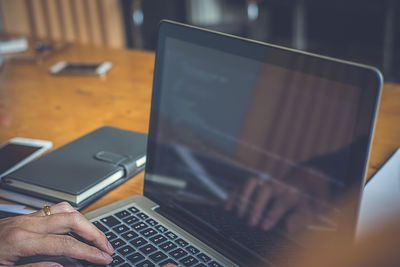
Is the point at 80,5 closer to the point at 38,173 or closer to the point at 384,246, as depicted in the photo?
the point at 38,173

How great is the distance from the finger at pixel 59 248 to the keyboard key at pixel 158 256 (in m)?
0.06

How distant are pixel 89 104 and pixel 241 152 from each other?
2.61 ft

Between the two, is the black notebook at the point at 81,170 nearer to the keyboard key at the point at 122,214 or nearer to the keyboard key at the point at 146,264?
the keyboard key at the point at 122,214

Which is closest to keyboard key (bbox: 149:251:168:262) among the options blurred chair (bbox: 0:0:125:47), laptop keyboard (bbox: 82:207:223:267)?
laptop keyboard (bbox: 82:207:223:267)

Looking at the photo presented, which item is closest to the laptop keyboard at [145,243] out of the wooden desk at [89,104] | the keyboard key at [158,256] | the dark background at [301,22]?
the keyboard key at [158,256]

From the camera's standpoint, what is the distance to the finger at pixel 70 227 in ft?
2.02

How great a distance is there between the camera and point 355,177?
0.47m

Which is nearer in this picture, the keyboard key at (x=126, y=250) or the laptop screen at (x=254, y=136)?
the laptop screen at (x=254, y=136)

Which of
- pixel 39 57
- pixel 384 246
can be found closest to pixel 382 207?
pixel 384 246

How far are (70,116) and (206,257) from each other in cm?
74

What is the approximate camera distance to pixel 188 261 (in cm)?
→ 60

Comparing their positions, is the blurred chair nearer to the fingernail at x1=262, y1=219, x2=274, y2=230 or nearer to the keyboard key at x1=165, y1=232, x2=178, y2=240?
the keyboard key at x1=165, y1=232, x2=178, y2=240

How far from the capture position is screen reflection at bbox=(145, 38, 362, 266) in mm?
504

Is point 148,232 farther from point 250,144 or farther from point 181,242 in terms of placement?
point 250,144
